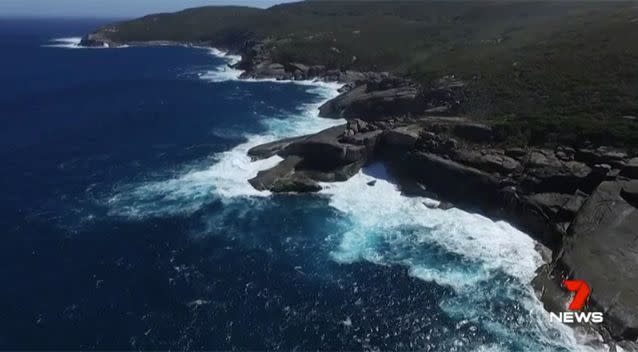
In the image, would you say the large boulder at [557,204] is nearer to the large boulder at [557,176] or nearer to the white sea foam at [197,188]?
the large boulder at [557,176]

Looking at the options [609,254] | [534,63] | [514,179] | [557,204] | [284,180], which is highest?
[534,63]

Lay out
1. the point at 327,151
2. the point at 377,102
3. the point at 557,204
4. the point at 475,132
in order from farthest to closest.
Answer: the point at 377,102, the point at 327,151, the point at 475,132, the point at 557,204

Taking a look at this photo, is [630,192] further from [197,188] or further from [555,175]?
[197,188]

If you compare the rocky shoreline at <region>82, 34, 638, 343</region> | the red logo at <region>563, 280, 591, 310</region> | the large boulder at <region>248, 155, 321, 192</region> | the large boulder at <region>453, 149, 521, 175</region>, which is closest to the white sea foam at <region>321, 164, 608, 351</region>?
the rocky shoreline at <region>82, 34, 638, 343</region>

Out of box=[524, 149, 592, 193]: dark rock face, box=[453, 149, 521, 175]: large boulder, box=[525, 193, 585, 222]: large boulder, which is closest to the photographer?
box=[525, 193, 585, 222]: large boulder

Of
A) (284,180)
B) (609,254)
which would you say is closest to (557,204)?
(609,254)

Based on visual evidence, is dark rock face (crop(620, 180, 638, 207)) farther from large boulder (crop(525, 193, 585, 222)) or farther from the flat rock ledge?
large boulder (crop(525, 193, 585, 222))

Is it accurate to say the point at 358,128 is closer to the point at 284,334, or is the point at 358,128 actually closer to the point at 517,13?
the point at 284,334
